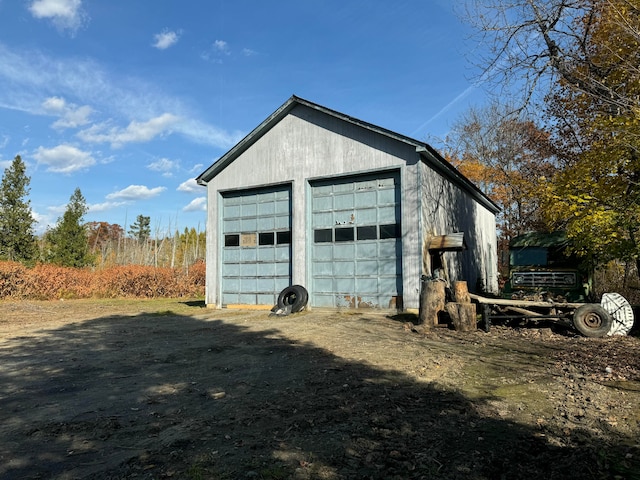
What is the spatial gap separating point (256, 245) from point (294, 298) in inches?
114

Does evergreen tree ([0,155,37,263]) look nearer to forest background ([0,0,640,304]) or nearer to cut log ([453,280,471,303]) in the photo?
forest background ([0,0,640,304])

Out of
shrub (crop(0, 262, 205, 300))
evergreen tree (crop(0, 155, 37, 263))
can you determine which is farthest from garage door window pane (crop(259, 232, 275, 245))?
evergreen tree (crop(0, 155, 37, 263))

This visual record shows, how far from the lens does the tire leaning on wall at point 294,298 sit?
13422 mm

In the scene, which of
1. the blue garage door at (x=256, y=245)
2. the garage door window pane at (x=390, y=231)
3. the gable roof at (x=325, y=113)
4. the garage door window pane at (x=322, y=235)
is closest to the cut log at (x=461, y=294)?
the garage door window pane at (x=390, y=231)

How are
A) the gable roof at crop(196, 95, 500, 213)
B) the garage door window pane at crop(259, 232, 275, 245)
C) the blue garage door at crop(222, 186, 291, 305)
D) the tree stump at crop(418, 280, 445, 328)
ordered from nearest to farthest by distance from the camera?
1. the tree stump at crop(418, 280, 445, 328)
2. the gable roof at crop(196, 95, 500, 213)
3. the blue garage door at crop(222, 186, 291, 305)
4. the garage door window pane at crop(259, 232, 275, 245)

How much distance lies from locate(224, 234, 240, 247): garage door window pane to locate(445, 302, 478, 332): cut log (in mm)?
9133

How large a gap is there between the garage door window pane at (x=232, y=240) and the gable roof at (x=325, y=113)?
2.52 m

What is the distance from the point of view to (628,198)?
32.6ft

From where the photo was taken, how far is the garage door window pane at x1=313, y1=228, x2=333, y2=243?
14.0 metres

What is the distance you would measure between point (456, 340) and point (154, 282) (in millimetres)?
20141

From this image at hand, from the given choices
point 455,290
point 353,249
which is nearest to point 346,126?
point 353,249

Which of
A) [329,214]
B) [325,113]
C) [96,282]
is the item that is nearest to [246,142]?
[325,113]

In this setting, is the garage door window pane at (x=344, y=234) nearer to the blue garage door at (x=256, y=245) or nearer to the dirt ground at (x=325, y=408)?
the blue garage door at (x=256, y=245)

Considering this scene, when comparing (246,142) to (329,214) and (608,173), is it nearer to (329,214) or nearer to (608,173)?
(329,214)
